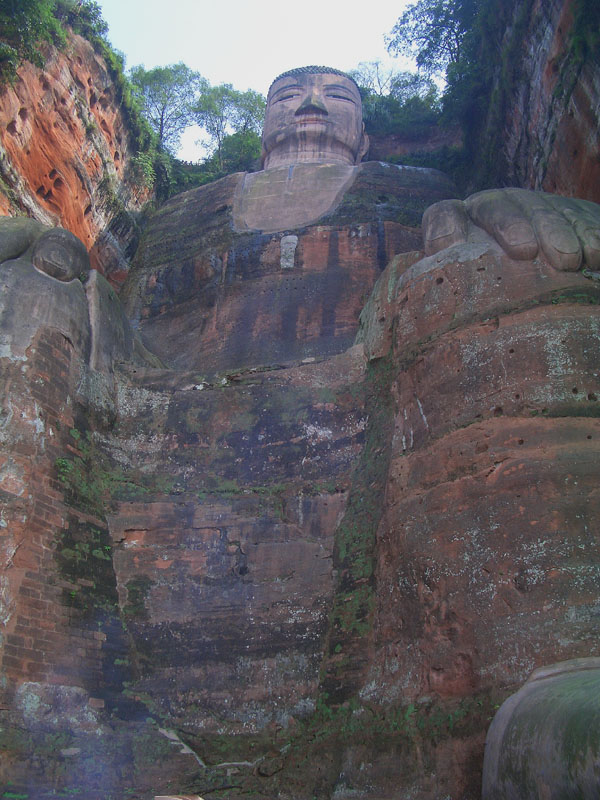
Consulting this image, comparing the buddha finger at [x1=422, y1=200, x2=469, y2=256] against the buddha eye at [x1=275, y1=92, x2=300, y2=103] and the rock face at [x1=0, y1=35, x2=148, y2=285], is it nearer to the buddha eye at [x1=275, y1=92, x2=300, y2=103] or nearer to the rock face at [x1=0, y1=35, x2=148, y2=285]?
the rock face at [x1=0, y1=35, x2=148, y2=285]

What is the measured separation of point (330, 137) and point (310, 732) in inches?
525

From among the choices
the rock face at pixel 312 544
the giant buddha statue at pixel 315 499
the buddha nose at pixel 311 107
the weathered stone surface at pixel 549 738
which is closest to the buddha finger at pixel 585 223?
the giant buddha statue at pixel 315 499

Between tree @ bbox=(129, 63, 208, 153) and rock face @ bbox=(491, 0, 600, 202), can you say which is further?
tree @ bbox=(129, 63, 208, 153)

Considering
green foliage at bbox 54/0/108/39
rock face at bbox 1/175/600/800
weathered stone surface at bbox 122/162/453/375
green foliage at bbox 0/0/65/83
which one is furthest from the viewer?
green foliage at bbox 54/0/108/39

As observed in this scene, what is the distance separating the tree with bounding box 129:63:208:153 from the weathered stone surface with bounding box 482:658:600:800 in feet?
73.4

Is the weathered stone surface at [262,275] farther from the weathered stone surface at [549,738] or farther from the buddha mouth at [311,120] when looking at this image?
the weathered stone surface at [549,738]

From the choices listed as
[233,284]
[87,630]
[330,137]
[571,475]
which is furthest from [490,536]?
[330,137]

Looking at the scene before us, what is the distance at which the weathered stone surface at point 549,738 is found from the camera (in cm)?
520

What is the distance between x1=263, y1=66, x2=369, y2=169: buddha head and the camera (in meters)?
18.8

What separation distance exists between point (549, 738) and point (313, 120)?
1548 centimetres

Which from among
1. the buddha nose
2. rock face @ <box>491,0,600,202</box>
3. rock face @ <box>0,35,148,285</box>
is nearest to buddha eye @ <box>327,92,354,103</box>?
the buddha nose

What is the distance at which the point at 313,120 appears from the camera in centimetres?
1894

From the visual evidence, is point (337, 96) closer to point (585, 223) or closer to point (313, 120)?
point (313, 120)

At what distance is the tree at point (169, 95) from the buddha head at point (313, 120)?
299 inches
